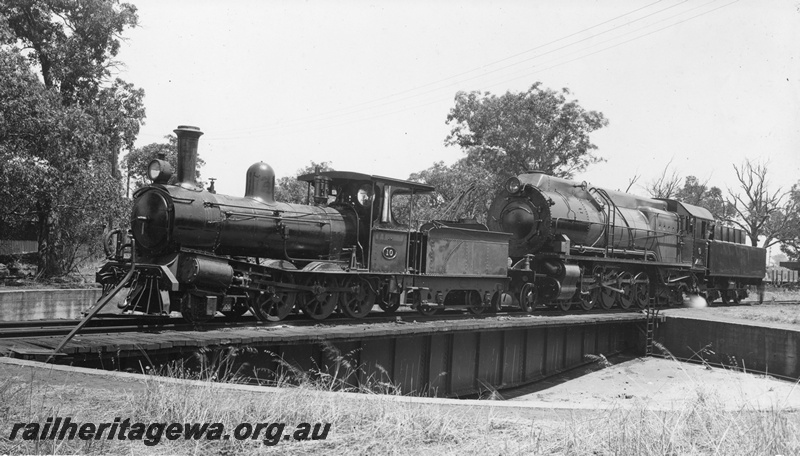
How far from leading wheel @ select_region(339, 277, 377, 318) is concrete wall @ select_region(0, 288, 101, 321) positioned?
8.69 meters

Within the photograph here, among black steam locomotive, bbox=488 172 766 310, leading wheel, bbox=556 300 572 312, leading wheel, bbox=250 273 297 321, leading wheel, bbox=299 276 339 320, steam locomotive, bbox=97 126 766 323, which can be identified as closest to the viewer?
steam locomotive, bbox=97 126 766 323

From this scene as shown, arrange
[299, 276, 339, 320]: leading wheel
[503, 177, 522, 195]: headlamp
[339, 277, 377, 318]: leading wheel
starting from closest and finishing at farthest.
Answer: [299, 276, 339, 320]: leading wheel
[339, 277, 377, 318]: leading wheel
[503, 177, 522, 195]: headlamp

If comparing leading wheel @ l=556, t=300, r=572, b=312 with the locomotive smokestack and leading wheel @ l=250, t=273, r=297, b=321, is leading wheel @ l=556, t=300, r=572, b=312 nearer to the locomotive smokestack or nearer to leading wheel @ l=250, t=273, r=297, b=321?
leading wheel @ l=250, t=273, r=297, b=321

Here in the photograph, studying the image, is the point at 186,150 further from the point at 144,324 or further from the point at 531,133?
the point at 531,133

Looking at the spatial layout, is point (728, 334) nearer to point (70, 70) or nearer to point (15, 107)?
point (15, 107)

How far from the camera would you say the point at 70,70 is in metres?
21.5

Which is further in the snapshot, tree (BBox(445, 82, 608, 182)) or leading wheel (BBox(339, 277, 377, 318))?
tree (BBox(445, 82, 608, 182))

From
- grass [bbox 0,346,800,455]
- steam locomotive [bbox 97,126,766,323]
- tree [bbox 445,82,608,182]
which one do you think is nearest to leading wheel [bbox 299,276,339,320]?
steam locomotive [bbox 97,126,766,323]

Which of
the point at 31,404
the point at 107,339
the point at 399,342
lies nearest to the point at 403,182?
the point at 399,342

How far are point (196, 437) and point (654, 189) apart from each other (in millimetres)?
52790

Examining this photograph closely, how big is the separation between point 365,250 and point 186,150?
4013 mm

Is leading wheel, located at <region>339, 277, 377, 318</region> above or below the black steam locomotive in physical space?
below

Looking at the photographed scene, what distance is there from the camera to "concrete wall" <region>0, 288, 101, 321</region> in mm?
15555

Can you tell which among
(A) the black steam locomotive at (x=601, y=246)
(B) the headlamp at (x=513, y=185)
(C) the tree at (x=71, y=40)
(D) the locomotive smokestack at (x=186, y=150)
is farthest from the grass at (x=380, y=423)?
(C) the tree at (x=71, y=40)
